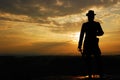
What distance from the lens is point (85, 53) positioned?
12727mm
